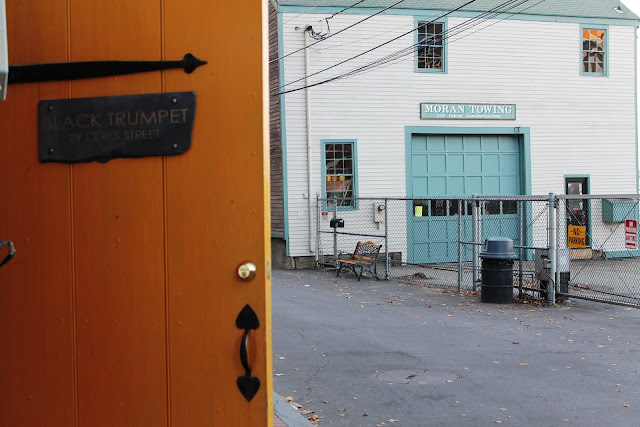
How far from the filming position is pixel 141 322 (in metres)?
2.62

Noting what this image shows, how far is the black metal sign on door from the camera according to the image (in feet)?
8.55

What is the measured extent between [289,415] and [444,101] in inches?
646

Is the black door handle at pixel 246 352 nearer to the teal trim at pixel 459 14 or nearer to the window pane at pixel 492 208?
the teal trim at pixel 459 14

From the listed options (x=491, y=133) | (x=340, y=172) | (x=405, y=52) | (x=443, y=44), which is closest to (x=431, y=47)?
(x=443, y=44)

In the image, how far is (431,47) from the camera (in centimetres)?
2164

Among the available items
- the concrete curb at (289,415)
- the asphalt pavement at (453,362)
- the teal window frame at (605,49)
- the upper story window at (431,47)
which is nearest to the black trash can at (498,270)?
the asphalt pavement at (453,362)

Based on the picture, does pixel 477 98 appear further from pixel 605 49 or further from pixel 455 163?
pixel 605 49

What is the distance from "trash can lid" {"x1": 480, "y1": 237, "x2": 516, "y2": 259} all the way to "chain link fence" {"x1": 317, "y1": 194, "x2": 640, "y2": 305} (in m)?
0.43

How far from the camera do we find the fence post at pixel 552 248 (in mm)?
13102

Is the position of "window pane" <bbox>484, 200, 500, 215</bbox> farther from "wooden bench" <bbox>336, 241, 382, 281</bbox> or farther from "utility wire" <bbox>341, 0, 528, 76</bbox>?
"wooden bench" <bbox>336, 241, 382, 281</bbox>

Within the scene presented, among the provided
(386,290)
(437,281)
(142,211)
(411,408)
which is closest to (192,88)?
(142,211)

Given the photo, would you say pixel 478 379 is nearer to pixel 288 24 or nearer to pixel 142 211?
pixel 142 211

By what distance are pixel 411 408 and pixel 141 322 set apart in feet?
15.4

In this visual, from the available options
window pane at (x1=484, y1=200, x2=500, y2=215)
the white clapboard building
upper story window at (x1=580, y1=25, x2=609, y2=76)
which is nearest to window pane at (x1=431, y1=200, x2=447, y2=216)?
the white clapboard building
